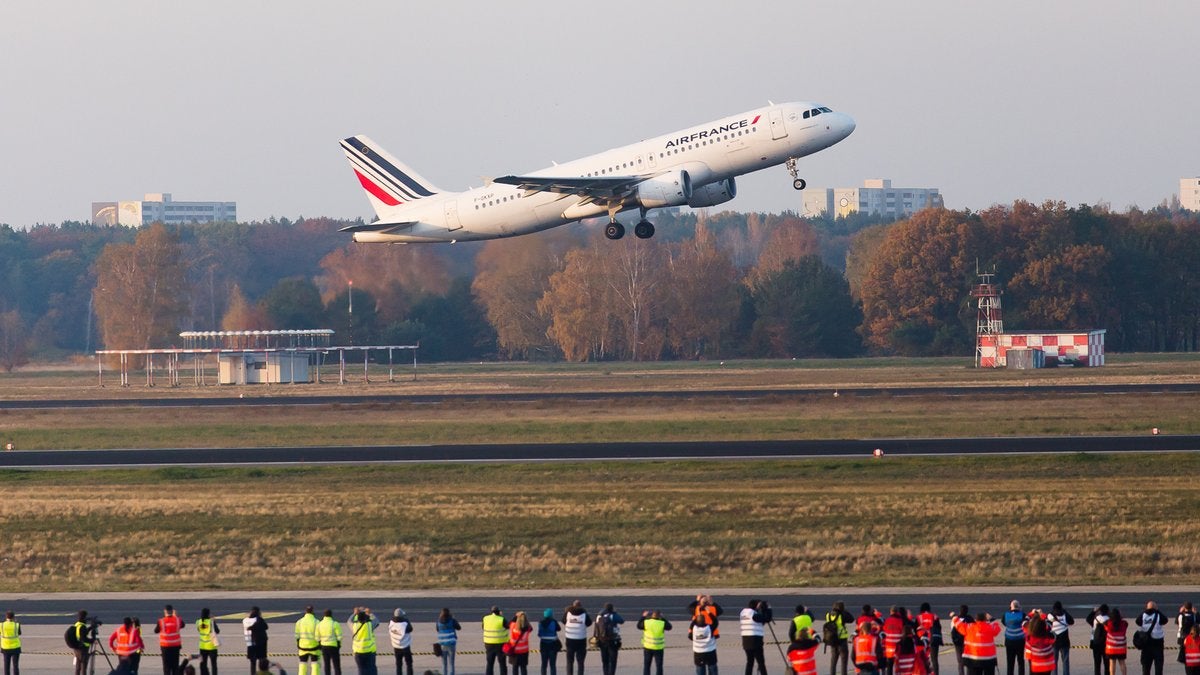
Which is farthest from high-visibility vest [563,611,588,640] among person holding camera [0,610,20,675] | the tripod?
person holding camera [0,610,20,675]

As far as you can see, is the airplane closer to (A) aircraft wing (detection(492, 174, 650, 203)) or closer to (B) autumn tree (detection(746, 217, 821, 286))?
(A) aircraft wing (detection(492, 174, 650, 203))

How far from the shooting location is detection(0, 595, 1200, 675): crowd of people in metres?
20.6

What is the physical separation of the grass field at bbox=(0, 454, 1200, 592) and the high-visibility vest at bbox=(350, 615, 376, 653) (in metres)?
9.83

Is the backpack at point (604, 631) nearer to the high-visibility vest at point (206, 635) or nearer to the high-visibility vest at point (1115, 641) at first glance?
the high-visibility vest at point (206, 635)

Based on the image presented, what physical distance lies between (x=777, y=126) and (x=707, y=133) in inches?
117

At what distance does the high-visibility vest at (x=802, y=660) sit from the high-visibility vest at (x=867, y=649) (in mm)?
618

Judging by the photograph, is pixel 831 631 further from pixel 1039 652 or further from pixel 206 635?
pixel 206 635

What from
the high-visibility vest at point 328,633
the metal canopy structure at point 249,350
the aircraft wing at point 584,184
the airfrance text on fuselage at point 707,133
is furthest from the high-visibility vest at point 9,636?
the metal canopy structure at point 249,350

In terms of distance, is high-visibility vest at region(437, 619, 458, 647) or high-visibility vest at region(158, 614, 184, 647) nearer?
high-visibility vest at region(437, 619, 458, 647)

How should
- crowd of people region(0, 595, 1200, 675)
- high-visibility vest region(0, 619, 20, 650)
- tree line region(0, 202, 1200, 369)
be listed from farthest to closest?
tree line region(0, 202, 1200, 369) → high-visibility vest region(0, 619, 20, 650) → crowd of people region(0, 595, 1200, 675)

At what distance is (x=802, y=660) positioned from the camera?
20.5 m

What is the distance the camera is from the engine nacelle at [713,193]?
6084cm

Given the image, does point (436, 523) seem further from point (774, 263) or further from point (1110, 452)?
point (774, 263)

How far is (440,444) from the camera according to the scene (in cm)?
5528
